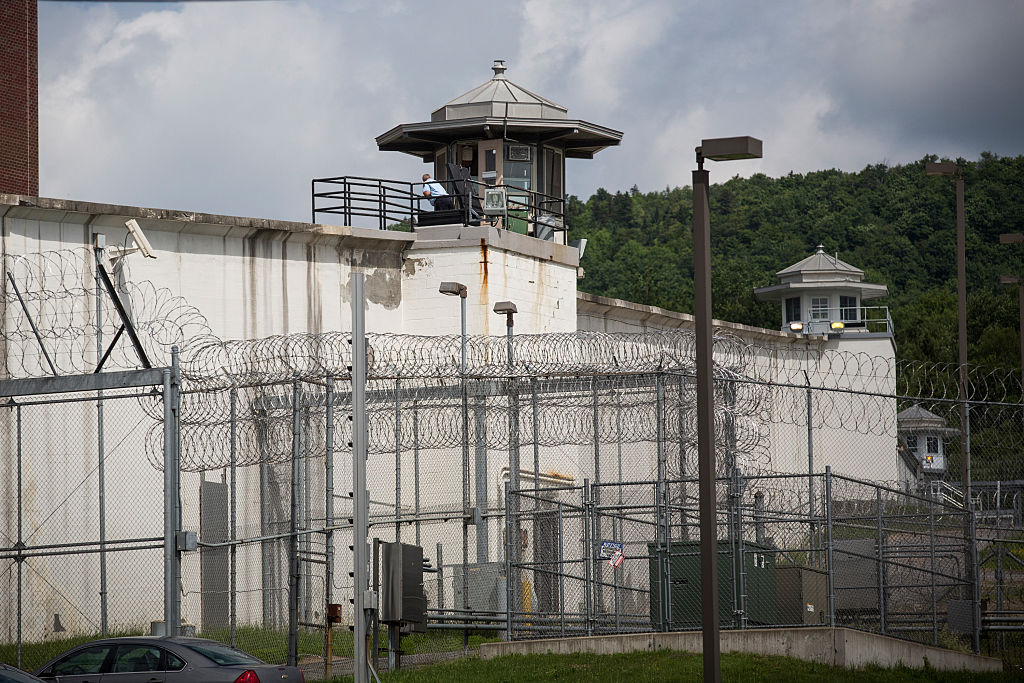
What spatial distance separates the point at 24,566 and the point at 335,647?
5360mm

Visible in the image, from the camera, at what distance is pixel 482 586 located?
2083 centimetres

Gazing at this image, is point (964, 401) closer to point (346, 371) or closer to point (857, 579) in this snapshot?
point (857, 579)

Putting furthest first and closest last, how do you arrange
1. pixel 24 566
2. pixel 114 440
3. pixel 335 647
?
1. pixel 114 440
2. pixel 24 566
3. pixel 335 647

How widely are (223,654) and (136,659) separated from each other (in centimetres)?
83

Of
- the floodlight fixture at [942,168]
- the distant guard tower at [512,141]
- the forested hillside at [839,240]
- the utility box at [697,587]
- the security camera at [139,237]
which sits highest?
the forested hillside at [839,240]

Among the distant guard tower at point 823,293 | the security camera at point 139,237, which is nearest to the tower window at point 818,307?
the distant guard tower at point 823,293

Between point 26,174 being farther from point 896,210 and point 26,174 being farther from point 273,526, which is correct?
point 896,210

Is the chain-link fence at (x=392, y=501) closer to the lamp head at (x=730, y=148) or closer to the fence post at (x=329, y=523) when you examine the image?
the fence post at (x=329, y=523)

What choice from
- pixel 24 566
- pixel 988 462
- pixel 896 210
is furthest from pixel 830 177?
pixel 24 566

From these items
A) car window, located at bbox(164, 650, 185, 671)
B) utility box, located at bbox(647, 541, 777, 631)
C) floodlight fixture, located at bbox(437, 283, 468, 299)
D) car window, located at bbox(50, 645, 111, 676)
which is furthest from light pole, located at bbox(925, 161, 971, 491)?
car window, located at bbox(50, 645, 111, 676)

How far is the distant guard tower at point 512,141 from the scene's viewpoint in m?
28.5

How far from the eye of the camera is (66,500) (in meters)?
20.0

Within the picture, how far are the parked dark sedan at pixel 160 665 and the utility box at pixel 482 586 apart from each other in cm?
740

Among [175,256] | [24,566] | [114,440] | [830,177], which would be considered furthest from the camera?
[830,177]
